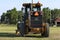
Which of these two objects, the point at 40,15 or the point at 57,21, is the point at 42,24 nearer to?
the point at 40,15

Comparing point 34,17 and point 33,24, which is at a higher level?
point 34,17

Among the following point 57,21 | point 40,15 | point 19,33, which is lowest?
point 57,21

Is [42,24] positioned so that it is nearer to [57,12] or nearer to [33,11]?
[33,11]

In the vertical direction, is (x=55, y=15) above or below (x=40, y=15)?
below

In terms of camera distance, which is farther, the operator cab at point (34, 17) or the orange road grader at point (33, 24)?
the operator cab at point (34, 17)

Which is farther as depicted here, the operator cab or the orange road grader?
the operator cab

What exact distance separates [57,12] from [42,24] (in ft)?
385

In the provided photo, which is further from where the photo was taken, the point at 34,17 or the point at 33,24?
the point at 34,17

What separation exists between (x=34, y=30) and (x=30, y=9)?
2.48 metres

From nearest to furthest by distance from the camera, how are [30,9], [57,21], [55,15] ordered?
[30,9] < [57,21] < [55,15]

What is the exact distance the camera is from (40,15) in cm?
2462

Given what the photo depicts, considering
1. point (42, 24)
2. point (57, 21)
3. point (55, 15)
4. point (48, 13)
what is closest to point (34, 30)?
point (42, 24)

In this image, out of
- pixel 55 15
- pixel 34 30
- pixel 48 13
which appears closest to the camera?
pixel 34 30

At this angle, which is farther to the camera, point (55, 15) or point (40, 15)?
point (55, 15)
